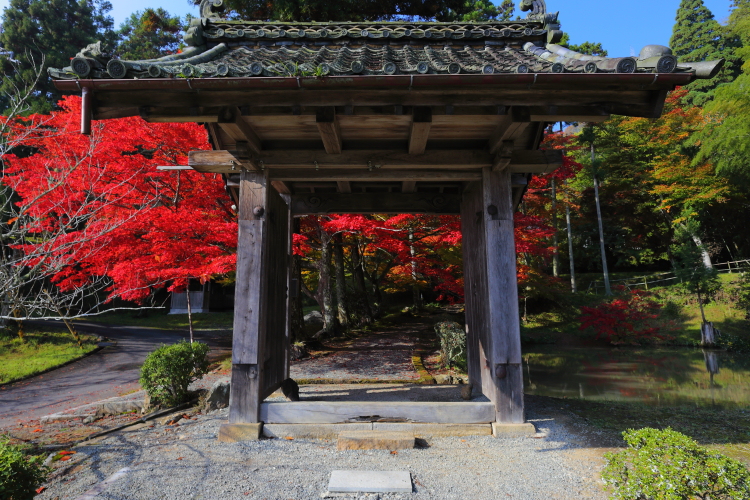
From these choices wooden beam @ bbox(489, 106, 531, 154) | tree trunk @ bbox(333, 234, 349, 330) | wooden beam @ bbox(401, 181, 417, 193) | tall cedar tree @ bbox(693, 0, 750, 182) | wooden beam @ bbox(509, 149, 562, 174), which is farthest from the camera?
tree trunk @ bbox(333, 234, 349, 330)

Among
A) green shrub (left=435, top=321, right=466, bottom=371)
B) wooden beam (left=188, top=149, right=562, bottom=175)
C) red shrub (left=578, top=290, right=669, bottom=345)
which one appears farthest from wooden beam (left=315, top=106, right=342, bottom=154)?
red shrub (left=578, top=290, right=669, bottom=345)

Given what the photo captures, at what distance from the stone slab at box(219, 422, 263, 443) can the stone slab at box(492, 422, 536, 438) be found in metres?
2.41

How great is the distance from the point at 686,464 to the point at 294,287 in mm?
4699

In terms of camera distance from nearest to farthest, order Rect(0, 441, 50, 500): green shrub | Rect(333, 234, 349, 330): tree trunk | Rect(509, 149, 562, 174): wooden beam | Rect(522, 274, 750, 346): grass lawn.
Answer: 1. Rect(0, 441, 50, 500): green shrub
2. Rect(509, 149, 562, 174): wooden beam
3. Rect(333, 234, 349, 330): tree trunk
4. Rect(522, 274, 750, 346): grass lawn

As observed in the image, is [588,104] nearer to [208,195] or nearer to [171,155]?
[208,195]

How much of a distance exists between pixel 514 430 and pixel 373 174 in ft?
10.2

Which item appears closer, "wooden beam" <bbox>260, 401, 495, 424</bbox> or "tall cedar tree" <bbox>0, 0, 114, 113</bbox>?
"wooden beam" <bbox>260, 401, 495, 424</bbox>

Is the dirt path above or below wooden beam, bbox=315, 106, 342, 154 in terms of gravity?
below

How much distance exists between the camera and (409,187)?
19.5 feet

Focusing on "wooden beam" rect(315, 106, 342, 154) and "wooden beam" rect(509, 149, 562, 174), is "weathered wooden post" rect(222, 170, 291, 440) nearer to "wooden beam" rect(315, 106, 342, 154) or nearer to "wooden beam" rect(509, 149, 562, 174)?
"wooden beam" rect(315, 106, 342, 154)

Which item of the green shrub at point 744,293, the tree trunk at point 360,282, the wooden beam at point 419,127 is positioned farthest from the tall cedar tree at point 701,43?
the wooden beam at point 419,127

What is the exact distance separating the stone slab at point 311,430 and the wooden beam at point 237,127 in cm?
291

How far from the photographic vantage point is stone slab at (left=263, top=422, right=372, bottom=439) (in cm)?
424

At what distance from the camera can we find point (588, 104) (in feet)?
11.6
